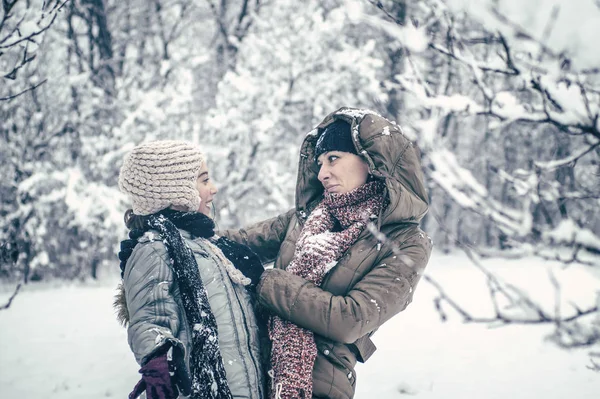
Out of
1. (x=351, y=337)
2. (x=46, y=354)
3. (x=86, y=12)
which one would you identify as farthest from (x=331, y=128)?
(x=86, y=12)

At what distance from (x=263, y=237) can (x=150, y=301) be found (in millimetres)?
936

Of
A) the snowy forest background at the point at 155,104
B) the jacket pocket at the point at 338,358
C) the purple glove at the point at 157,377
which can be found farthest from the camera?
the snowy forest background at the point at 155,104

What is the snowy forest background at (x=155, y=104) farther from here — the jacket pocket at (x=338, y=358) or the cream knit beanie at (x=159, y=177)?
the jacket pocket at (x=338, y=358)

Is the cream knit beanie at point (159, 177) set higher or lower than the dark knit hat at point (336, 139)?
lower

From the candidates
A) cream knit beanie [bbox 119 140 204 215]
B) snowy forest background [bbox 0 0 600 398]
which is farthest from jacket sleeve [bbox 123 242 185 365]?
snowy forest background [bbox 0 0 600 398]

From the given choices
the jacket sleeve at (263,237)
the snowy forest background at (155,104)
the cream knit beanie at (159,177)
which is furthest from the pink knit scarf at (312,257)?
the snowy forest background at (155,104)

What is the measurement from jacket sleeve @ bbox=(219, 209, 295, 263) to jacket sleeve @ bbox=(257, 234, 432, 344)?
603 mm

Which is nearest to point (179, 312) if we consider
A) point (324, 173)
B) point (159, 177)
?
point (159, 177)

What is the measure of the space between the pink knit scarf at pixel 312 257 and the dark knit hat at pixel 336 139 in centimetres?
24

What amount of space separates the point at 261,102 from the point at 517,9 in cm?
852

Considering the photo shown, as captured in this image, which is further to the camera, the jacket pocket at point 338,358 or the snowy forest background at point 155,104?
the snowy forest background at point 155,104

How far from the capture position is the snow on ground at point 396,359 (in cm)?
463

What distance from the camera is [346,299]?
78.7 inches

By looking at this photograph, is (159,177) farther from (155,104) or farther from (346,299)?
(155,104)
